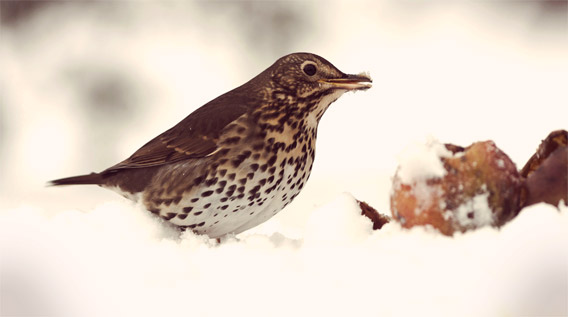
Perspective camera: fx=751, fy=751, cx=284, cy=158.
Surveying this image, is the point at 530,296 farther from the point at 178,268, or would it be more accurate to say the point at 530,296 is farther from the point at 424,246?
the point at 178,268

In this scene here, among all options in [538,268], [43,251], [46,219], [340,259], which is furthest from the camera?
[46,219]

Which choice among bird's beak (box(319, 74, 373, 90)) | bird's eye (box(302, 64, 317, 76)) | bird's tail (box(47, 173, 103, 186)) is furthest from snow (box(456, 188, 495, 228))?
bird's tail (box(47, 173, 103, 186))

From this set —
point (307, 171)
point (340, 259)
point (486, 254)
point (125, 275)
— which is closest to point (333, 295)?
point (340, 259)

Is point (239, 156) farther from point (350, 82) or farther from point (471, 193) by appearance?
point (471, 193)

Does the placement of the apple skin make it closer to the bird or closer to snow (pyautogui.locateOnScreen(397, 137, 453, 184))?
snow (pyautogui.locateOnScreen(397, 137, 453, 184))

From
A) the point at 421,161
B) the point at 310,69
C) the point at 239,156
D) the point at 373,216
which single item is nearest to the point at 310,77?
the point at 310,69

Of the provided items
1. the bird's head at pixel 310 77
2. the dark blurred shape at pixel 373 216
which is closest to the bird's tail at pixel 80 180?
the bird's head at pixel 310 77
